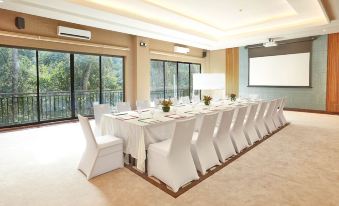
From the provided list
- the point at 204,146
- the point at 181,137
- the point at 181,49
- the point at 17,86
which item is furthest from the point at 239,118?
the point at 181,49

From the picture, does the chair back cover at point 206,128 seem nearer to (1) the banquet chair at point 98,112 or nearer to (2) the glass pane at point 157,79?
(1) the banquet chair at point 98,112

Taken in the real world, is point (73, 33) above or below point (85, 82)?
above

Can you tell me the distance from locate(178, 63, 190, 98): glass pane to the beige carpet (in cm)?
593

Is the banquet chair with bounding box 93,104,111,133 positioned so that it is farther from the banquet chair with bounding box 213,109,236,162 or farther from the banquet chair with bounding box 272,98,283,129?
the banquet chair with bounding box 272,98,283,129

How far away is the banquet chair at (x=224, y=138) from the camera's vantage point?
3366 mm

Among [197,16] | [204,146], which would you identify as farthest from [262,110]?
[197,16]

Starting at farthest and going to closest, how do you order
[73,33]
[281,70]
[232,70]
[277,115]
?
[232,70] → [281,70] → [73,33] → [277,115]

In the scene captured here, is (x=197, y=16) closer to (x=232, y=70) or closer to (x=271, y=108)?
(x=271, y=108)

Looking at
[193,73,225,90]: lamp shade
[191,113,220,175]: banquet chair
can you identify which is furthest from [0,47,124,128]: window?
[191,113,220,175]: banquet chair

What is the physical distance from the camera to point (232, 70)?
10.1 meters

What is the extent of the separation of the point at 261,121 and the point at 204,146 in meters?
2.41

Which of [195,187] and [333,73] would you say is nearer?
[195,187]

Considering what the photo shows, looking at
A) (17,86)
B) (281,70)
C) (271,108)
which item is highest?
(281,70)

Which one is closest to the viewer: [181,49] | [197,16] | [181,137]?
[181,137]
